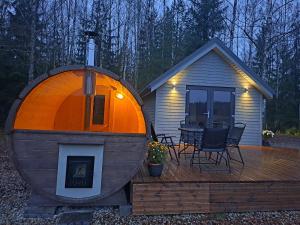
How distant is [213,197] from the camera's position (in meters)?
4.10

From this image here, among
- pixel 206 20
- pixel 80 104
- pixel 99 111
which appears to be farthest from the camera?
pixel 206 20

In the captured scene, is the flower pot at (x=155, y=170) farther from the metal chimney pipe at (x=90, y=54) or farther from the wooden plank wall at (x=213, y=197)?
the metal chimney pipe at (x=90, y=54)

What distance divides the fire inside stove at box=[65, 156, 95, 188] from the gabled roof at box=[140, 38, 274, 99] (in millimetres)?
5240

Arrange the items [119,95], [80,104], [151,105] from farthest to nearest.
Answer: [151,105], [80,104], [119,95]

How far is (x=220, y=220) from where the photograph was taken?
153 inches

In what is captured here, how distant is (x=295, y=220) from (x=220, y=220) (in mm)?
1070

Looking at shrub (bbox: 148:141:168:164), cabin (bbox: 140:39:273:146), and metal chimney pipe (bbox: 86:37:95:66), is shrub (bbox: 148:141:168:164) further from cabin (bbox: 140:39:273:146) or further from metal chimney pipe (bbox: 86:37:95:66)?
cabin (bbox: 140:39:273:146)

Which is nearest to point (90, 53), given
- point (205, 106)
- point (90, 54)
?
point (90, 54)

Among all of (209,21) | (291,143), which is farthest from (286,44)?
(291,143)

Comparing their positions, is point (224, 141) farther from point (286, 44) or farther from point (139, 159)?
point (286, 44)

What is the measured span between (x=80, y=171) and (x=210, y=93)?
259 inches

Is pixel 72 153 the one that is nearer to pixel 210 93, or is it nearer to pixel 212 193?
pixel 212 193

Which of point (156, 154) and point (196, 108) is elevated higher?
point (196, 108)

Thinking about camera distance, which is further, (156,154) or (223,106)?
(223,106)
